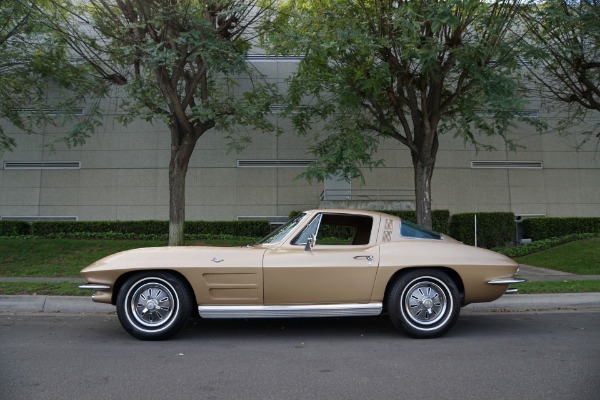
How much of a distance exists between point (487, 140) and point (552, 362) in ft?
50.1

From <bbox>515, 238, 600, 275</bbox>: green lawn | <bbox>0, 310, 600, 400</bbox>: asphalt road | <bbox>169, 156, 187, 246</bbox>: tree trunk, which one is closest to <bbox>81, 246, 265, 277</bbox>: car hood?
<bbox>0, 310, 600, 400</bbox>: asphalt road

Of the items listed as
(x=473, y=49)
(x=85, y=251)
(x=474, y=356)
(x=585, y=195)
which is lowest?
(x=474, y=356)

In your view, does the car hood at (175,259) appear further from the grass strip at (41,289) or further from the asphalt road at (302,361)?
the grass strip at (41,289)

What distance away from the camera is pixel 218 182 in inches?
704

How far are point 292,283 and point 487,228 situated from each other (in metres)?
13.2

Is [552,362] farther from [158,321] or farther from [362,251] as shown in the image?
[158,321]

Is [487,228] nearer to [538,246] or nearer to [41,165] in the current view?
[538,246]

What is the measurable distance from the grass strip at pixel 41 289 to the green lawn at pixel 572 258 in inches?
420

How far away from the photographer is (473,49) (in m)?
7.82

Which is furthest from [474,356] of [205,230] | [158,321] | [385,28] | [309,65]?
[205,230]

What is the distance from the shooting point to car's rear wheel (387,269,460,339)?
5.02 m

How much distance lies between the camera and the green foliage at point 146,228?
632 inches

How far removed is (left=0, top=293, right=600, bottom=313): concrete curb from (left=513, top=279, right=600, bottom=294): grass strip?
0.73 feet

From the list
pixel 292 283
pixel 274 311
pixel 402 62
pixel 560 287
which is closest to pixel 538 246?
pixel 560 287
